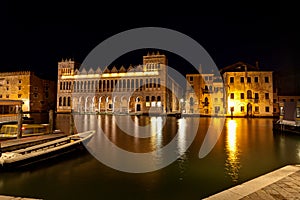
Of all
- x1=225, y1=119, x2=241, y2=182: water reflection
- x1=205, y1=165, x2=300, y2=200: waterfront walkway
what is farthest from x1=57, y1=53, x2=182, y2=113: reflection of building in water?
x1=205, y1=165, x2=300, y2=200: waterfront walkway

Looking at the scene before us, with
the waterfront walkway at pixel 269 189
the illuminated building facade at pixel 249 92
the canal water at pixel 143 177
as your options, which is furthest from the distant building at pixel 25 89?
the waterfront walkway at pixel 269 189

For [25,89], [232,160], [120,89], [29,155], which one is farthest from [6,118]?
[25,89]

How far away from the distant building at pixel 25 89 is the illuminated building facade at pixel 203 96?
3928 centimetres

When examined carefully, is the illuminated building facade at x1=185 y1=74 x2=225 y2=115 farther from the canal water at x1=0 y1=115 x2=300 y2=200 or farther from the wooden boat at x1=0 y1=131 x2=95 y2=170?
the wooden boat at x1=0 y1=131 x2=95 y2=170

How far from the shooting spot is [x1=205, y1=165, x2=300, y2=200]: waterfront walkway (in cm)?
489

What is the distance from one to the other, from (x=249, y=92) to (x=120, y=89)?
97.1 feet

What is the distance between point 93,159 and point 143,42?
5112cm

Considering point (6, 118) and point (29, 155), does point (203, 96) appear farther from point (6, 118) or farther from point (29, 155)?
point (29, 155)

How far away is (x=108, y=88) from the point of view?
58.7 metres

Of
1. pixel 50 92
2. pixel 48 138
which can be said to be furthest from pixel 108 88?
pixel 48 138

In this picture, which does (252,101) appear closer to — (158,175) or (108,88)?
(108,88)

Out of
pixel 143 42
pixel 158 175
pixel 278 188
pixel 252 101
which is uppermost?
pixel 143 42

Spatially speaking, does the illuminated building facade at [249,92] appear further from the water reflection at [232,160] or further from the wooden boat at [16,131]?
the wooden boat at [16,131]

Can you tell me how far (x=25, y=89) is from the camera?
5850 cm
